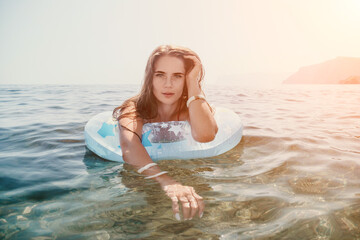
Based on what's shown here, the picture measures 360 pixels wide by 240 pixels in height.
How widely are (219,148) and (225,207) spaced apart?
4.89 ft

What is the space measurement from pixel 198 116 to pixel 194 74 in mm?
529

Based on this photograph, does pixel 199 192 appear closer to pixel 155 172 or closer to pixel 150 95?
pixel 155 172

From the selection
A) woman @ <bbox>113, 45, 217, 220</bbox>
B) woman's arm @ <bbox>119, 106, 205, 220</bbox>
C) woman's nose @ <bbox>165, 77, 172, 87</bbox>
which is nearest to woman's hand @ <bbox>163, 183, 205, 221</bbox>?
woman's arm @ <bbox>119, 106, 205, 220</bbox>

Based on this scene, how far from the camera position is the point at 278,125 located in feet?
18.5

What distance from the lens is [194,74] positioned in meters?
3.44

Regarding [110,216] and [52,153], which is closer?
[110,216]

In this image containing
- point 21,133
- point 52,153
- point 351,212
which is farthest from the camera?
point 21,133

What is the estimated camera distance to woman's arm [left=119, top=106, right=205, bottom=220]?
6.49 feet

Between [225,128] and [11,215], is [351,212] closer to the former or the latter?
[225,128]

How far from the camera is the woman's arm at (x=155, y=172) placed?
198 cm

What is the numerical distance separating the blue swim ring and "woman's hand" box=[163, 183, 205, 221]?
1.08 metres

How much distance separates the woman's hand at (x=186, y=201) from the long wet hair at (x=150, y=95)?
143 centimetres

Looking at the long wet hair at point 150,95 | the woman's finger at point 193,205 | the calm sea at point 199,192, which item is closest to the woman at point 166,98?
the long wet hair at point 150,95

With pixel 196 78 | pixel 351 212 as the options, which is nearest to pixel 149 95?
pixel 196 78
